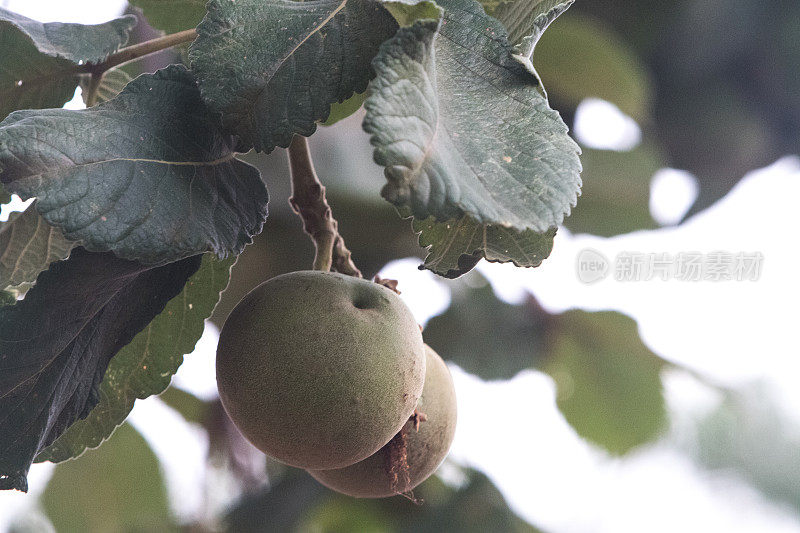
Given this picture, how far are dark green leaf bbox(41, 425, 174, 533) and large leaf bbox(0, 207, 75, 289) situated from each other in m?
1.19

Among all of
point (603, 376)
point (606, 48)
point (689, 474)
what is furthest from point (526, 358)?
point (689, 474)

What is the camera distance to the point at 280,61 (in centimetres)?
68

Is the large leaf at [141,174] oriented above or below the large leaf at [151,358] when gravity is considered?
above

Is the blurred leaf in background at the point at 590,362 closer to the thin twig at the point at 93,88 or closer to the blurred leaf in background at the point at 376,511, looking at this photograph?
the blurred leaf in background at the point at 376,511

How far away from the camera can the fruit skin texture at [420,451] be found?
852mm

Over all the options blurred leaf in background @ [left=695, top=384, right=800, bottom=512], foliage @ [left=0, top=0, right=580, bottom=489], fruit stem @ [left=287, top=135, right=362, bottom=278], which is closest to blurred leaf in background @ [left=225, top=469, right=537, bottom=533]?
fruit stem @ [left=287, top=135, right=362, bottom=278]

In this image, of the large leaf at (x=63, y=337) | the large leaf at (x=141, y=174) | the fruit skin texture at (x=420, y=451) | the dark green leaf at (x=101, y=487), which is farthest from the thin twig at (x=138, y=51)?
the dark green leaf at (x=101, y=487)

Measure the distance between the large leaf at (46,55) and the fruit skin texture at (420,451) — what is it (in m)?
0.49

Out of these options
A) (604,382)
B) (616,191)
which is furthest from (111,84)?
(604,382)

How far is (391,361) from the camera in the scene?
71 cm

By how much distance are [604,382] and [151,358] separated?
1.73 meters

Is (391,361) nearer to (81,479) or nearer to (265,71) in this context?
(265,71)

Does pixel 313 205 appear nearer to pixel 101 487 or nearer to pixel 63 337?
pixel 63 337

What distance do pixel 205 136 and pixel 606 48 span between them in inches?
63.6
